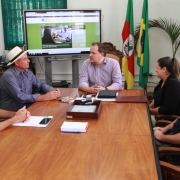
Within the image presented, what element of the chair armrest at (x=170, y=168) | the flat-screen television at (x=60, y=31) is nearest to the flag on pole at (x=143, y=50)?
the flat-screen television at (x=60, y=31)

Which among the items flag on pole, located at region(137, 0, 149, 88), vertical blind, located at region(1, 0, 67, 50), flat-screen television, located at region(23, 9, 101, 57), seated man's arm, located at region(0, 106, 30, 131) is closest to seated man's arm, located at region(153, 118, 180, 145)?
seated man's arm, located at region(0, 106, 30, 131)

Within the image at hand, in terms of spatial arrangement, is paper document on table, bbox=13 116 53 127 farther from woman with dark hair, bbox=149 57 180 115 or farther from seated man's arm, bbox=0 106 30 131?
woman with dark hair, bbox=149 57 180 115

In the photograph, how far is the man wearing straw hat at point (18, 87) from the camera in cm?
253

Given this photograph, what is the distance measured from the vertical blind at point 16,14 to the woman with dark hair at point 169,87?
271cm

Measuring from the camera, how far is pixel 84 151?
1439 millimetres

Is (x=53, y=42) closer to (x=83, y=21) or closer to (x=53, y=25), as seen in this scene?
(x=53, y=25)

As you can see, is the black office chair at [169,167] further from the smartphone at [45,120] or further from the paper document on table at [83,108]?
the smartphone at [45,120]

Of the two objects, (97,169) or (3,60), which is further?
(3,60)

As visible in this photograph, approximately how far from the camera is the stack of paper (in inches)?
67.1

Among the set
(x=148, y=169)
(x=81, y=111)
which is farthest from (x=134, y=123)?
(x=148, y=169)

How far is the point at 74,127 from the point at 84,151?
0.98 feet

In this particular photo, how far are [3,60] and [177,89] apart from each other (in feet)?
11.0

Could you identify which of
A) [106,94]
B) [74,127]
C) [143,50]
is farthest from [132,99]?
[143,50]

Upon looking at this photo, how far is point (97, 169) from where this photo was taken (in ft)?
4.10
